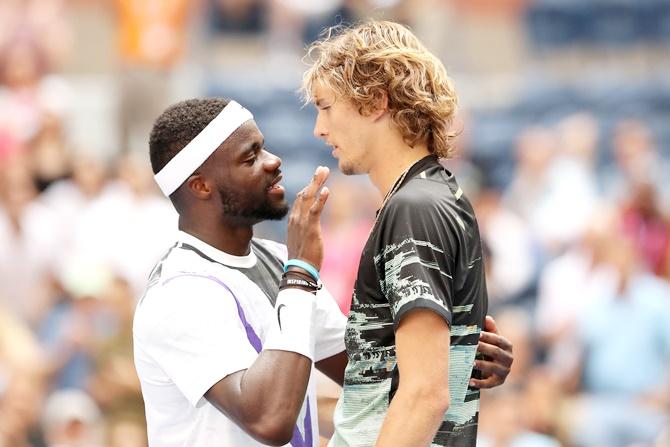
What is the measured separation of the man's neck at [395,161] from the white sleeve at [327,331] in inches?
26.3

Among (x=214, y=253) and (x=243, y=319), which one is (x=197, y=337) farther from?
(x=214, y=253)

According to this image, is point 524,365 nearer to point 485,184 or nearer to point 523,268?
point 523,268

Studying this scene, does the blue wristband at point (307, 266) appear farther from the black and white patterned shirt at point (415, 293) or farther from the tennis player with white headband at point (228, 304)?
the black and white patterned shirt at point (415, 293)

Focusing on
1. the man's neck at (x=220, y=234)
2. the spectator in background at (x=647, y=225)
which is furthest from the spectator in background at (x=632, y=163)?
the man's neck at (x=220, y=234)

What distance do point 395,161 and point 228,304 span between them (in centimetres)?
59

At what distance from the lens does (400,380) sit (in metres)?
2.58

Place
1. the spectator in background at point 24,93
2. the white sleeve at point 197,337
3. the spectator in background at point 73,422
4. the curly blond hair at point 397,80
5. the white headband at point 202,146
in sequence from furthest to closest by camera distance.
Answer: the spectator in background at point 24,93
the spectator in background at point 73,422
the white headband at point 202,146
the white sleeve at point 197,337
the curly blond hair at point 397,80

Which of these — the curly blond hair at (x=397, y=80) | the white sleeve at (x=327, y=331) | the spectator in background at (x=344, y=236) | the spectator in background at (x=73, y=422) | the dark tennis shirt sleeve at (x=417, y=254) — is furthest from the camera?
the spectator in background at (x=344, y=236)

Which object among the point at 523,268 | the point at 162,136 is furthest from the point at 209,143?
the point at 523,268

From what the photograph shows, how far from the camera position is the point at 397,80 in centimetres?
278

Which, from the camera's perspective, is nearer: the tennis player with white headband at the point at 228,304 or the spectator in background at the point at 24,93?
the tennis player with white headband at the point at 228,304

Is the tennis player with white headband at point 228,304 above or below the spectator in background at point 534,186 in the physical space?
below

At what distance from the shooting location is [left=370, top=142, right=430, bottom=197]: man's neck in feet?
9.27

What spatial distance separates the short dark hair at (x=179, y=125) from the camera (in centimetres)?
320
